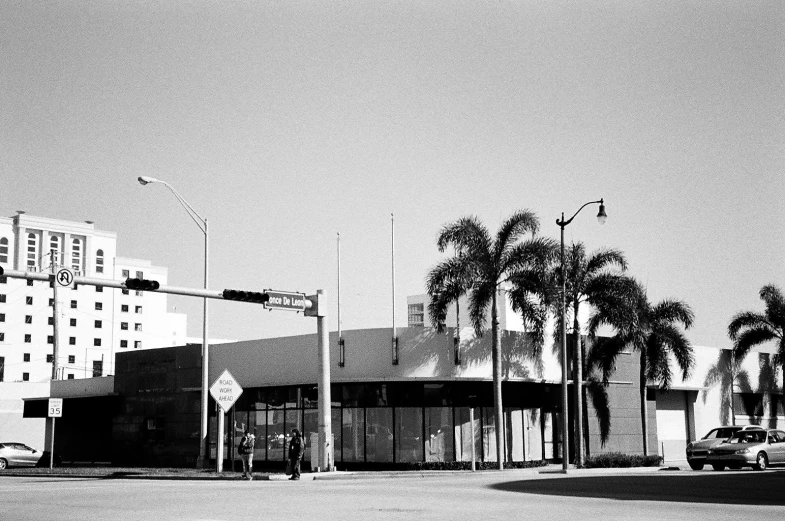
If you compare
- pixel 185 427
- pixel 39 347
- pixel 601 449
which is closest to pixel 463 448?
pixel 601 449

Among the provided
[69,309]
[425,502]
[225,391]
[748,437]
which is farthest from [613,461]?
[69,309]

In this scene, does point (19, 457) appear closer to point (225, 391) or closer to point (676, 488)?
point (225, 391)

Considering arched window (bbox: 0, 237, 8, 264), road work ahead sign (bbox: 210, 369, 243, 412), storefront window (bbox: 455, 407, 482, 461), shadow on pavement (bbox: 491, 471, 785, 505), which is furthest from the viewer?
arched window (bbox: 0, 237, 8, 264)

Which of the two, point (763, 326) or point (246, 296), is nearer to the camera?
Result: point (246, 296)

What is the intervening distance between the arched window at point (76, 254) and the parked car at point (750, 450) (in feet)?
379

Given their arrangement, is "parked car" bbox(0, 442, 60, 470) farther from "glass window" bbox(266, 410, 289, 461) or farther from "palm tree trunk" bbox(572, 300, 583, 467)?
"palm tree trunk" bbox(572, 300, 583, 467)

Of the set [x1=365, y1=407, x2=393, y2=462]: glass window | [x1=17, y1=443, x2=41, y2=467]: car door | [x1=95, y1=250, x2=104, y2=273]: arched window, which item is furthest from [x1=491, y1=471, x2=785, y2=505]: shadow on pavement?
[x1=95, y1=250, x2=104, y2=273]: arched window

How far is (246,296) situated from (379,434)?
1009 centimetres

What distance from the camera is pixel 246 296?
1287 inches

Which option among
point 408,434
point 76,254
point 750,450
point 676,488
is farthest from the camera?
point 76,254

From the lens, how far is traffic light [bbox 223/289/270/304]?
106ft

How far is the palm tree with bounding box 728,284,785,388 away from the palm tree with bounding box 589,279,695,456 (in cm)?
831

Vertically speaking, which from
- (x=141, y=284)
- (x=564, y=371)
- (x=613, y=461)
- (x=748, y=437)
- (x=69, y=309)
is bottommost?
(x=613, y=461)

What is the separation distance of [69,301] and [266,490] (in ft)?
387
